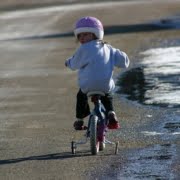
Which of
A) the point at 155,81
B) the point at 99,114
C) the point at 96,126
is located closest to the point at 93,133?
the point at 96,126

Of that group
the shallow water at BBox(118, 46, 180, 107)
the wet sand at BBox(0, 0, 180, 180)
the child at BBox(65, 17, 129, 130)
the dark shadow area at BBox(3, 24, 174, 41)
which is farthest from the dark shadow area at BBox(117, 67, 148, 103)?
the dark shadow area at BBox(3, 24, 174, 41)

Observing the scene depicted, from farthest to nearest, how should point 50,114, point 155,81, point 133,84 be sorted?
point 155,81 → point 133,84 → point 50,114

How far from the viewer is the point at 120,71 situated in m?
16.8

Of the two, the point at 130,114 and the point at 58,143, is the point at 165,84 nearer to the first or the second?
the point at 130,114

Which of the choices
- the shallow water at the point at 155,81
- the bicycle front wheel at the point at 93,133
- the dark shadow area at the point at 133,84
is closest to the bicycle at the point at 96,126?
the bicycle front wheel at the point at 93,133

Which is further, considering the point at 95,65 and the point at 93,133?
the point at 95,65

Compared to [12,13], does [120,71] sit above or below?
above

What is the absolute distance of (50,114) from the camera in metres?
12.0

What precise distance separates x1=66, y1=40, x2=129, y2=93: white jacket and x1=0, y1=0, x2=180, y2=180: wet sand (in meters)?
0.74

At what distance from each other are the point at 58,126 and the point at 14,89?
3.76m

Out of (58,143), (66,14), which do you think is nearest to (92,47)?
(58,143)

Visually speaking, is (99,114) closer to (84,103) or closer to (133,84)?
(84,103)

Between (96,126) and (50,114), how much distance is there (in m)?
2.92

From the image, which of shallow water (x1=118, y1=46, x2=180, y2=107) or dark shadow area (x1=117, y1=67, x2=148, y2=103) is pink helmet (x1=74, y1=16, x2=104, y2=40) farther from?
dark shadow area (x1=117, y1=67, x2=148, y2=103)
